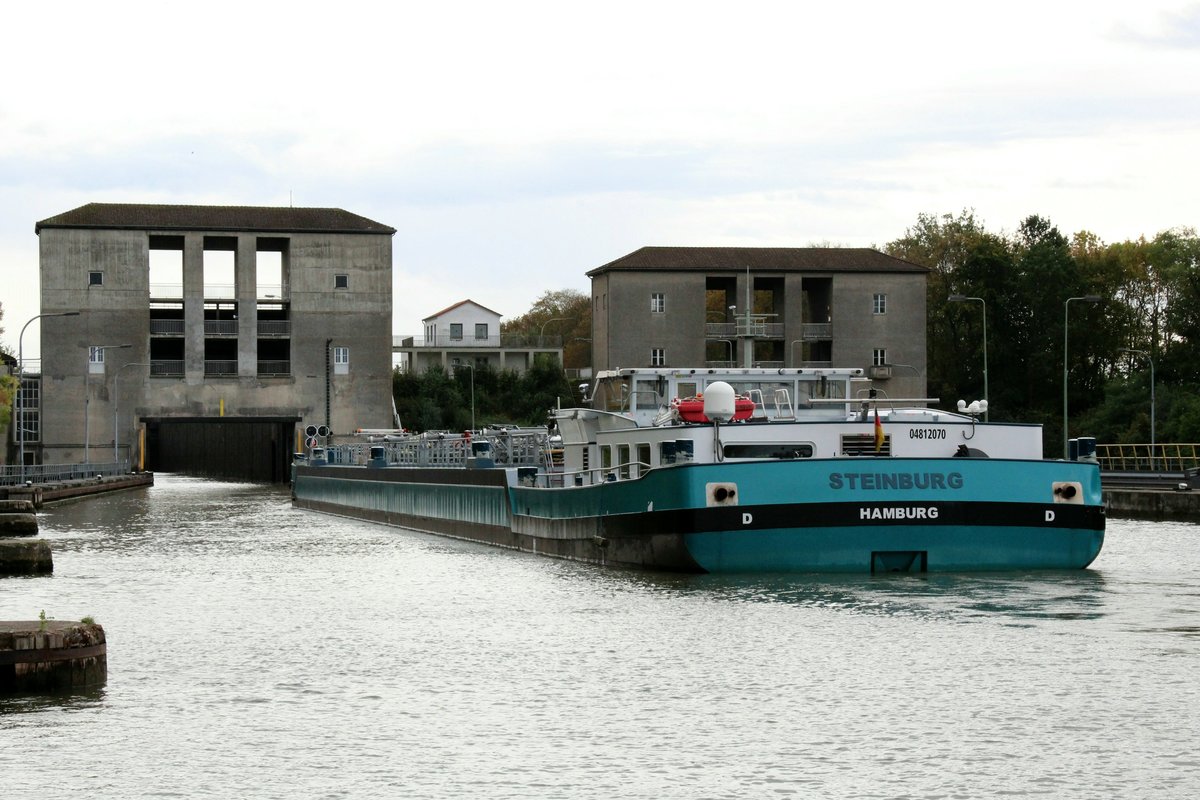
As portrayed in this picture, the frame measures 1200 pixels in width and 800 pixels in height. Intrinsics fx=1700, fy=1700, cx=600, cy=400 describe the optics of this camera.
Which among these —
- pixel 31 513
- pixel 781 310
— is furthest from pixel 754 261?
pixel 31 513

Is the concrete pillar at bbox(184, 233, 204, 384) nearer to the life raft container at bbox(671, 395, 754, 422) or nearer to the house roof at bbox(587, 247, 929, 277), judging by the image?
the house roof at bbox(587, 247, 929, 277)

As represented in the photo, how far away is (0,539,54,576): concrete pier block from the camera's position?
2766 centimetres

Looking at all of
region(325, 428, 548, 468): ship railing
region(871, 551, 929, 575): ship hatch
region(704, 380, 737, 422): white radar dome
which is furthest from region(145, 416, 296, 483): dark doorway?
region(871, 551, 929, 575): ship hatch

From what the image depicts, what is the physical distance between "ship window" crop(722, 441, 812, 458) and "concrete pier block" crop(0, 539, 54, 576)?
11516mm

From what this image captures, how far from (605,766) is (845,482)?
11323 mm

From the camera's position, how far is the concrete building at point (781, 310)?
317 feet

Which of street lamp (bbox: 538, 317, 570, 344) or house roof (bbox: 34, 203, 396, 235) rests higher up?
house roof (bbox: 34, 203, 396, 235)

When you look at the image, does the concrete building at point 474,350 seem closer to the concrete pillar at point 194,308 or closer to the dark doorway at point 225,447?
the dark doorway at point 225,447

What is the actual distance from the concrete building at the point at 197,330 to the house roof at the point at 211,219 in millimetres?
93

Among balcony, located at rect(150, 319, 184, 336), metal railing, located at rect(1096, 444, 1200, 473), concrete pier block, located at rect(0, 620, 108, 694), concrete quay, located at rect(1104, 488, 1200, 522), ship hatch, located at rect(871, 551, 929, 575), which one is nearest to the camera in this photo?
concrete pier block, located at rect(0, 620, 108, 694)

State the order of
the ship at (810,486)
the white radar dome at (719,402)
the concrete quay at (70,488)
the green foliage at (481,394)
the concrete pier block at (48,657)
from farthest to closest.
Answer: the green foliage at (481,394), the concrete quay at (70,488), the white radar dome at (719,402), the ship at (810,486), the concrete pier block at (48,657)

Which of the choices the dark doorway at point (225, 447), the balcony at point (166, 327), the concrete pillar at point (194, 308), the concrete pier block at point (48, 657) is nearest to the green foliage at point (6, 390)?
the concrete pillar at point (194, 308)

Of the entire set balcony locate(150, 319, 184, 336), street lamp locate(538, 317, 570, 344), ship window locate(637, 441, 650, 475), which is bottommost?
ship window locate(637, 441, 650, 475)

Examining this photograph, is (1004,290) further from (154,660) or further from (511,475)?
(154,660)
